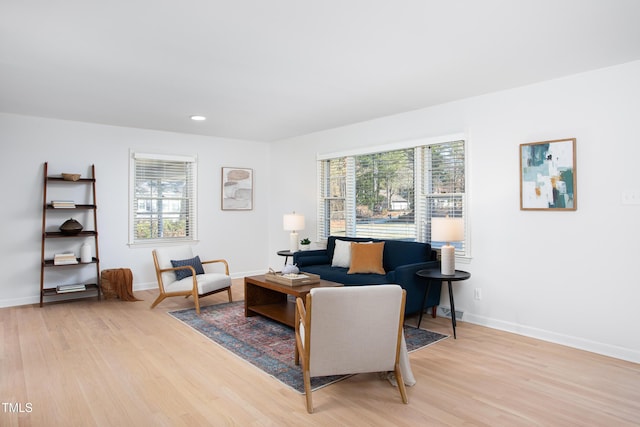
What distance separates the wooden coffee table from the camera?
423cm

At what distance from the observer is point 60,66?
11.3 feet

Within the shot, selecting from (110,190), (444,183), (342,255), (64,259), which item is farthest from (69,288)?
(444,183)

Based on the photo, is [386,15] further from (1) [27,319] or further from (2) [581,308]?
(1) [27,319]

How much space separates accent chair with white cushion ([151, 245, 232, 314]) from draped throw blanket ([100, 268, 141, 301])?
68 cm

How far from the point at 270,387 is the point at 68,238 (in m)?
4.23

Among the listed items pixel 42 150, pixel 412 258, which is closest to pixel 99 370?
pixel 412 258

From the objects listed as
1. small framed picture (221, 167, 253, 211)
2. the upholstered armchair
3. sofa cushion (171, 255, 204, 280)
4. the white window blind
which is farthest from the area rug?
small framed picture (221, 167, 253, 211)

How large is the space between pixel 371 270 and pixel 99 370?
2942mm

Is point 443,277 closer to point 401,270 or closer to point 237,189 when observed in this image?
point 401,270

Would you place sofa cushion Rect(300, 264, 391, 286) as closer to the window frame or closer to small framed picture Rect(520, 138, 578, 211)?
the window frame

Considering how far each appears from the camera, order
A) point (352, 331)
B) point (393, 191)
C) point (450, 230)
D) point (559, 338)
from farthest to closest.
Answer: point (393, 191)
point (450, 230)
point (559, 338)
point (352, 331)

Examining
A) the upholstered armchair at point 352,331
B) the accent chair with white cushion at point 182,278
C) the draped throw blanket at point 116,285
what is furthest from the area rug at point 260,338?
the draped throw blanket at point 116,285

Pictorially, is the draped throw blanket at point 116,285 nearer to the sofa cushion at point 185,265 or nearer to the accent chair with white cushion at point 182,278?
the accent chair with white cushion at point 182,278

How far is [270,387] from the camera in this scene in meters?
2.88
